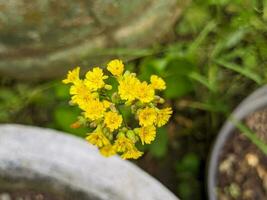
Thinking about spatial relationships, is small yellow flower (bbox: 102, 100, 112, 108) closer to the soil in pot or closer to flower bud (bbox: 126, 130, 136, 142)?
flower bud (bbox: 126, 130, 136, 142)

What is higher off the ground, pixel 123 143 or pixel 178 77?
pixel 123 143

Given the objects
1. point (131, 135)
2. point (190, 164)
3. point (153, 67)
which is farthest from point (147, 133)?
point (190, 164)

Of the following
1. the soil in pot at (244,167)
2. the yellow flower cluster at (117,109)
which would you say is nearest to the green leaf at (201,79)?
the soil in pot at (244,167)

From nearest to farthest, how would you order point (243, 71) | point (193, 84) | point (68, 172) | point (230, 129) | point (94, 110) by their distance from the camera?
point (94, 110) < point (68, 172) < point (243, 71) < point (230, 129) < point (193, 84)

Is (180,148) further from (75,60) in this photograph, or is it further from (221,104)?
(75,60)

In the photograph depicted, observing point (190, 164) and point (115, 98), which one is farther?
point (190, 164)

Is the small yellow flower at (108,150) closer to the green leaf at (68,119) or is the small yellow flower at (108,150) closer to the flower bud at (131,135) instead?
the flower bud at (131,135)

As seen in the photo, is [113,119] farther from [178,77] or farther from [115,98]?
[178,77]
